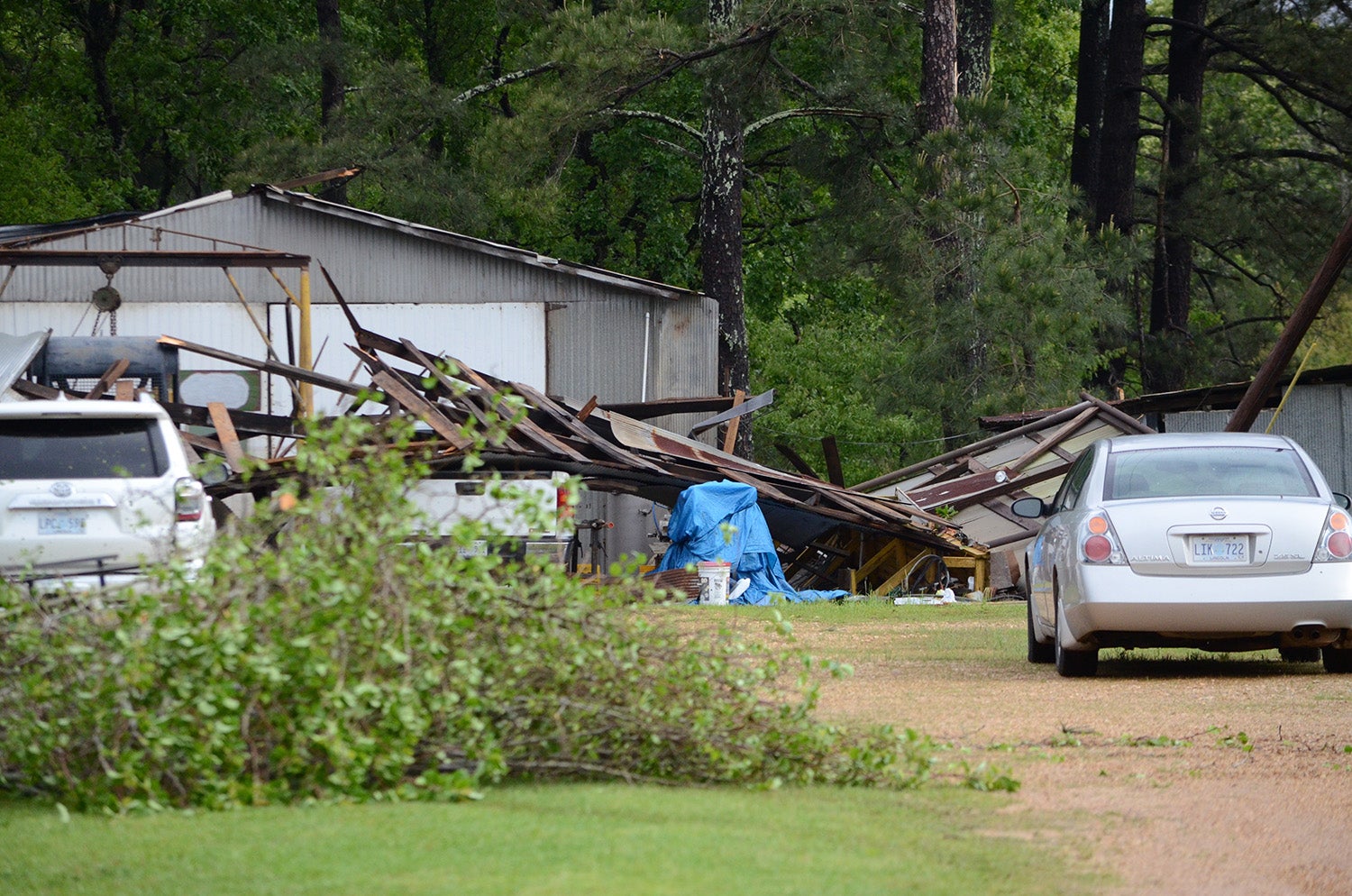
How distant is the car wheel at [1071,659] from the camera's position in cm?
1124

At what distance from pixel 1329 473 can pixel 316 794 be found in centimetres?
1882

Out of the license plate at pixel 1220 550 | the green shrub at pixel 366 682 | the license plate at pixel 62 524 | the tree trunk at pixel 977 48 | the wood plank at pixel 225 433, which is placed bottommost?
the green shrub at pixel 366 682

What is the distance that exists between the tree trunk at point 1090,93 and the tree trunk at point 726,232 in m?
10.4

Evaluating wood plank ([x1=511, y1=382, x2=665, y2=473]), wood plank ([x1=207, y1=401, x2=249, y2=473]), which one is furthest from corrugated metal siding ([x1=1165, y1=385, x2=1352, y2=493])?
wood plank ([x1=207, y1=401, x2=249, y2=473])

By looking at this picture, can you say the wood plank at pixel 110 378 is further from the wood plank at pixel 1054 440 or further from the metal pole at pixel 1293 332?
the metal pole at pixel 1293 332

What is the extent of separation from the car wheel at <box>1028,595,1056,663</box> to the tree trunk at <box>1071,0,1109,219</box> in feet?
87.6

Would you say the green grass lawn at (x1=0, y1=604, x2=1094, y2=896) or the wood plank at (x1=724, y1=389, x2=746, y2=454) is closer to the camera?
the green grass lawn at (x1=0, y1=604, x2=1094, y2=896)

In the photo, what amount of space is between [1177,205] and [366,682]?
32.3 m

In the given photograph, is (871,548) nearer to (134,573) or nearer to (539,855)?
(134,573)

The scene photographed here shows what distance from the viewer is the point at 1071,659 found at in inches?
445

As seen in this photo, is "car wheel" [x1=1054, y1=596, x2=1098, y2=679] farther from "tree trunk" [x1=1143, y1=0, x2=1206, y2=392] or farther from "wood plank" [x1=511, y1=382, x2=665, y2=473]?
"tree trunk" [x1=1143, y1=0, x2=1206, y2=392]

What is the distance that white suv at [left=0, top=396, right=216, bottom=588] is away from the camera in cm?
1080

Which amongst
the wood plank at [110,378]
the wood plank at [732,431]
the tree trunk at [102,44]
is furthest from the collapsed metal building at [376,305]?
the tree trunk at [102,44]

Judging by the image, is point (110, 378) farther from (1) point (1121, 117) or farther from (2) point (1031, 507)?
(1) point (1121, 117)
